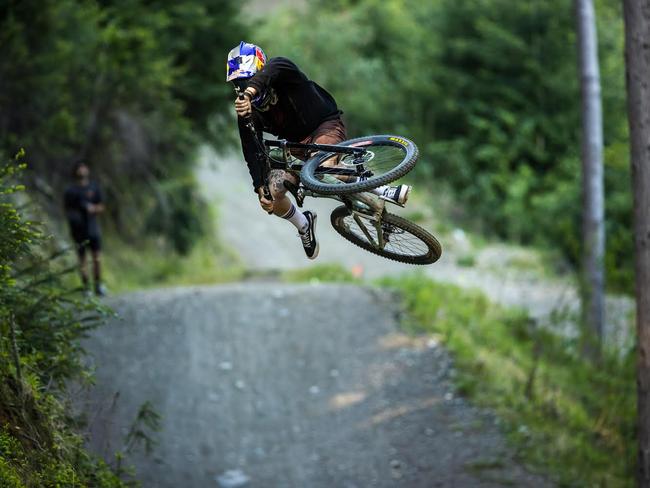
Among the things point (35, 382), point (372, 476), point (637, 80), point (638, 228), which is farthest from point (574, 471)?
point (35, 382)

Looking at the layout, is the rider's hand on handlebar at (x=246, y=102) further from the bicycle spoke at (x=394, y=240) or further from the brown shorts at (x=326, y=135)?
the bicycle spoke at (x=394, y=240)

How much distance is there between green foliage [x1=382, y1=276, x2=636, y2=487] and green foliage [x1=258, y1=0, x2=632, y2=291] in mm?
9022

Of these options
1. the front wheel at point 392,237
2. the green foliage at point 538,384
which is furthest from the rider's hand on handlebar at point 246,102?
the green foliage at point 538,384

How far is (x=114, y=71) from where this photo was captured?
1778cm

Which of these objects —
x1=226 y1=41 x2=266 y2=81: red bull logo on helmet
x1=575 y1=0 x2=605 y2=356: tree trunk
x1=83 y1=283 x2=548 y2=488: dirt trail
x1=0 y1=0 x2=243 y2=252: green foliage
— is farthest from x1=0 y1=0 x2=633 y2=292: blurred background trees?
x1=226 y1=41 x2=266 y2=81: red bull logo on helmet

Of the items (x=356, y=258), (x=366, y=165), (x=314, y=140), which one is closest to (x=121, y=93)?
(x=356, y=258)

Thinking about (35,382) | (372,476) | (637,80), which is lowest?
(372,476)

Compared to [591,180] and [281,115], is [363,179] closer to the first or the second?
[281,115]

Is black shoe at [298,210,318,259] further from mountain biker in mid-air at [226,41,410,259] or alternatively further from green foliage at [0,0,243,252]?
green foliage at [0,0,243,252]

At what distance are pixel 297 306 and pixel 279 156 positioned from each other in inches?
305

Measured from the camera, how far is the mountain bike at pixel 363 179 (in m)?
6.46

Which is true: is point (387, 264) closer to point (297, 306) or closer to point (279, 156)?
point (297, 306)

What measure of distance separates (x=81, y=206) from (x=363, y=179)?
26.3 feet

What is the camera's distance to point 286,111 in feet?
23.1
